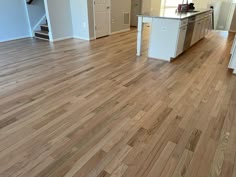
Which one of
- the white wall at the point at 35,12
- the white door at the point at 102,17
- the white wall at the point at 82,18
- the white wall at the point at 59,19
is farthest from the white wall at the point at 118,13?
the white wall at the point at 35,12

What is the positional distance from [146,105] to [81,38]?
4.04 m

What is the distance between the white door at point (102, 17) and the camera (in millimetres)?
5379

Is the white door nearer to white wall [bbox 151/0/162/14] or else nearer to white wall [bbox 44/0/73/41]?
white wall [bbox 44/0/73/41]

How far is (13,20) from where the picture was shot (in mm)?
5230

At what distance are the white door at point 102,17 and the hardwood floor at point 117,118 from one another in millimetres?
2165

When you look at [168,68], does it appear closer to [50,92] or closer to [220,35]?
[50,92]

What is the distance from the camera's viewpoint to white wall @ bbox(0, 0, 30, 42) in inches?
196

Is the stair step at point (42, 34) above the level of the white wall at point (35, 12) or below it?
below

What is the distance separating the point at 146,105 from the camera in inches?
92.0

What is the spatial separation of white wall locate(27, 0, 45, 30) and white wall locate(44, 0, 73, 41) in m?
1.07

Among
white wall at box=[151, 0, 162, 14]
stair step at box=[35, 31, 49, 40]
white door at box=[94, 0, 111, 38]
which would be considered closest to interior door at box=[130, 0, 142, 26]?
white wall at box=[151, 0, 162, 14]

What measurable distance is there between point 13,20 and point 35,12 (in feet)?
2.44

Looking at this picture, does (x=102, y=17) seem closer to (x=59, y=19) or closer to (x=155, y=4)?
(x=59, y=19)

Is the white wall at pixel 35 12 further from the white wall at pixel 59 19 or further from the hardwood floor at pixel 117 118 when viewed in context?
the hardwood floor at pixel 117 118
